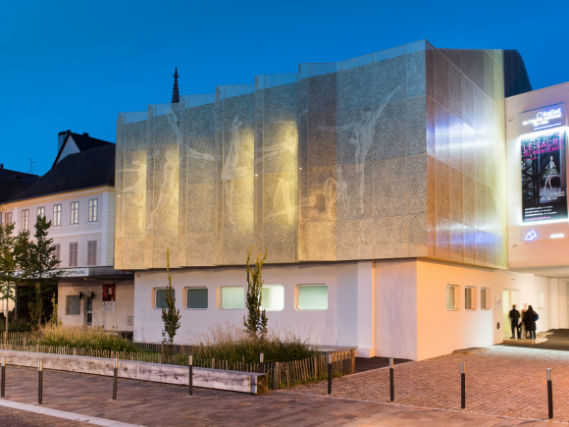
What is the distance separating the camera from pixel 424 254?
754 inches

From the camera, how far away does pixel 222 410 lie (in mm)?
11352

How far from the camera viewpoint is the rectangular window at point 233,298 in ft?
80.7

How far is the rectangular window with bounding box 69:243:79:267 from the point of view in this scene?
3472 centimetres

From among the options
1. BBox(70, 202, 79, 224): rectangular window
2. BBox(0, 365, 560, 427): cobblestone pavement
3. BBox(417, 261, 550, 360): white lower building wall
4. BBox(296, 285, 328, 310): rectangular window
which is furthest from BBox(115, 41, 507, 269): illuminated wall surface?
BBox(70, 202, 79, 224): rectangular window

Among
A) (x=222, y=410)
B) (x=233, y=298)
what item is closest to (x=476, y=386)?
(x=222, y=410)

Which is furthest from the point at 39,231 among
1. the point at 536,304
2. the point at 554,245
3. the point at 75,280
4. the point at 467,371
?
A: the point at 536,304

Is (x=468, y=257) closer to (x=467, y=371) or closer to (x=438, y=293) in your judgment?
(x=438, y=293)

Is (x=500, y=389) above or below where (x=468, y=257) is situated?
below

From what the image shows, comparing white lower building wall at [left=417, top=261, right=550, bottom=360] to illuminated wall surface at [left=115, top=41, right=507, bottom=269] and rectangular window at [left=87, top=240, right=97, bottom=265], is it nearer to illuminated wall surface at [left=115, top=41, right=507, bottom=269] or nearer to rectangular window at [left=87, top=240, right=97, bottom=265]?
illuminated wall surface at [left=115, top=41, right=507, bottom=269]

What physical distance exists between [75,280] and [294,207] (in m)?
19.9

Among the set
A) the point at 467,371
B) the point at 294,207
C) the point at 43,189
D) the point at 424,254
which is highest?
the point at 43,189

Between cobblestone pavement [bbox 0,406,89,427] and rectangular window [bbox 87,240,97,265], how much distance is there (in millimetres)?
22873

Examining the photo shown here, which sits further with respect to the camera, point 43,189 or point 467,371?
point 43,189

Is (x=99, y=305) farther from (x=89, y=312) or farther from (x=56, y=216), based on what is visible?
(x=56, y=216)
